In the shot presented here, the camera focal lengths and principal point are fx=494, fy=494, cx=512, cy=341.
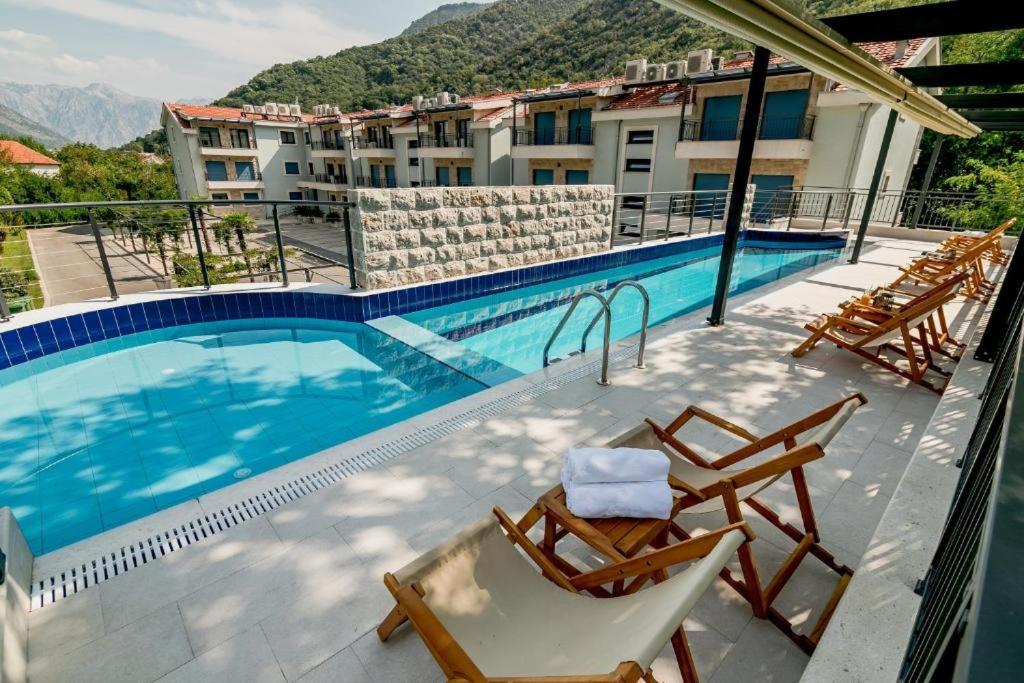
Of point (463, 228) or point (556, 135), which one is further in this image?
point (556, 135)

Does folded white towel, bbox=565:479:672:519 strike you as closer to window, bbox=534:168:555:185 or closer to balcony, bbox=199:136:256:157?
window, bbox=534:168:555:185

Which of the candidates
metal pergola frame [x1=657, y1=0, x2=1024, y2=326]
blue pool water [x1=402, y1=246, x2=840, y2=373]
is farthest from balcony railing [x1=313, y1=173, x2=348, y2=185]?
metal pergola frame [x1=657, y1=0, x2=1024, y2=326]

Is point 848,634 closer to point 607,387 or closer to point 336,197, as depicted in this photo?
point 607,387

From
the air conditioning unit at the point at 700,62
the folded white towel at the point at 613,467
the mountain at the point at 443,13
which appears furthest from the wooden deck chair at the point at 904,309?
the mountain at the point at 443,13

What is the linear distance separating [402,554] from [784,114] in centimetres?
2133

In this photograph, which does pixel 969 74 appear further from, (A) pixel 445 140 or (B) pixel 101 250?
(A) pixel 445 140

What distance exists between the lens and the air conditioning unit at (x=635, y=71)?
2245 cm

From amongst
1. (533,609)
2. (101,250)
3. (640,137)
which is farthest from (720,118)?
(533,609)

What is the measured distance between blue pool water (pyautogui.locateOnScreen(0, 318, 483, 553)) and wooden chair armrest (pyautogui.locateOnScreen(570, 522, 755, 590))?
10.4ft

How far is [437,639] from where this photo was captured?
4.91 ft

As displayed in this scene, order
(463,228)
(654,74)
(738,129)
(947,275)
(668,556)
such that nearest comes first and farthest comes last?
(668,556) < (947,275) < (463,228) < (738,129) < (654,74)

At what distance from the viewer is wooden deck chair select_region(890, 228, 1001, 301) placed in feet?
21.0

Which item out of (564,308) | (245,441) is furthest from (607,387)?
(564,308)

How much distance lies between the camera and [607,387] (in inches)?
172
